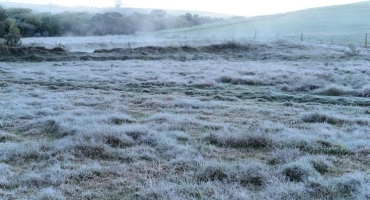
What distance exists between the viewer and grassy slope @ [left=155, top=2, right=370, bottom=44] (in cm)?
5103

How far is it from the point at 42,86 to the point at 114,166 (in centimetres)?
1113

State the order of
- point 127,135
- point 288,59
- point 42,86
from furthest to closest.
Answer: point 288,59 → point 42,86 → point 127,135

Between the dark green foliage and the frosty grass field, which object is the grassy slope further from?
the frosty grass field

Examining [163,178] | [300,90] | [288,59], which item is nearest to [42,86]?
[300,90]

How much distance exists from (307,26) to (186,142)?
5936 cm

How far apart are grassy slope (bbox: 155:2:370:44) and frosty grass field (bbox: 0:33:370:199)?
3587cm

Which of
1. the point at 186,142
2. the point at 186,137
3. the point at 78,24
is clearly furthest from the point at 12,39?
the point at 78,24

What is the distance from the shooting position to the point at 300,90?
49.1 ft

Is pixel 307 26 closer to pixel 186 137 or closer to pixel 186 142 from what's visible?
pixel 186 137

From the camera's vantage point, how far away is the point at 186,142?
763 cm

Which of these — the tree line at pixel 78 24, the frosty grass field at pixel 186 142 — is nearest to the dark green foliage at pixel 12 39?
the frosty grass field at pixel 186 142

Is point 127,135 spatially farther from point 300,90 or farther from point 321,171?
point 300,90

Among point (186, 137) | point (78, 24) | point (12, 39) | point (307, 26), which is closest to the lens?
point (186, 137)

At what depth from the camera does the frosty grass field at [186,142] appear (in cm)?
533
